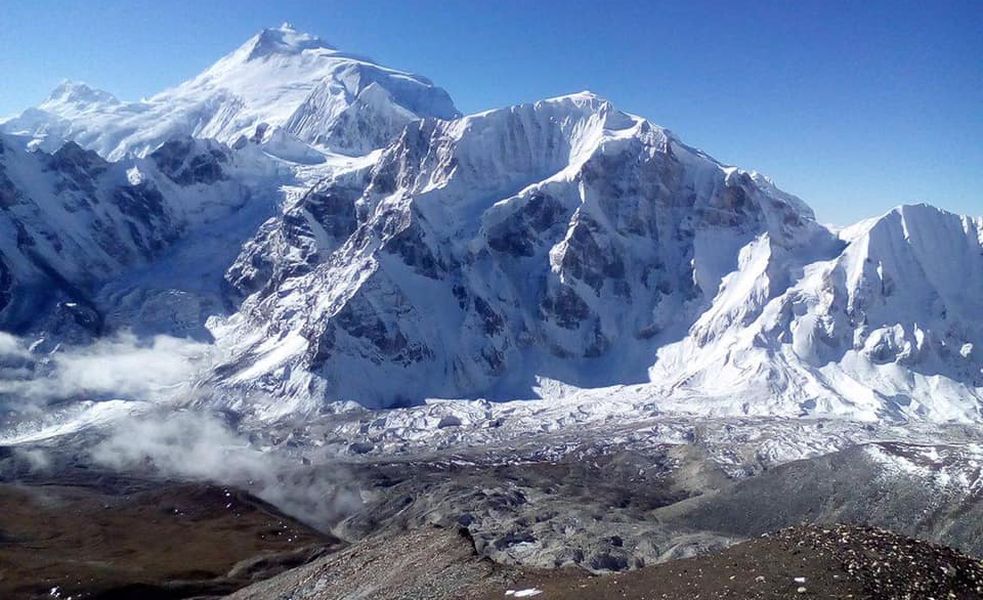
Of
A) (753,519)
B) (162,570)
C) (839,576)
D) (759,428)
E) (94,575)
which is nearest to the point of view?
(839,576)

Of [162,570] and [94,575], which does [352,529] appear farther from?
[94,575]

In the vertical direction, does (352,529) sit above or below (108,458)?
below

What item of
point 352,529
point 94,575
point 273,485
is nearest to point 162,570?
point 94,575

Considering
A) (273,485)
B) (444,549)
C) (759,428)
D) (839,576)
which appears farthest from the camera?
(759,428)

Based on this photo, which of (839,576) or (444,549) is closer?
(839,576)

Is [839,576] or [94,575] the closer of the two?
[839,576]

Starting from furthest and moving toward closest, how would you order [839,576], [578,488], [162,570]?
[578,488] < [162,570] < [839,576]

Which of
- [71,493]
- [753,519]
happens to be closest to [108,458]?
[71,493]

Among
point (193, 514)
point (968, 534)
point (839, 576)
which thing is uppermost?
point (193, 514)

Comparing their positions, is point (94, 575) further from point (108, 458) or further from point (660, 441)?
point (660, 441)
